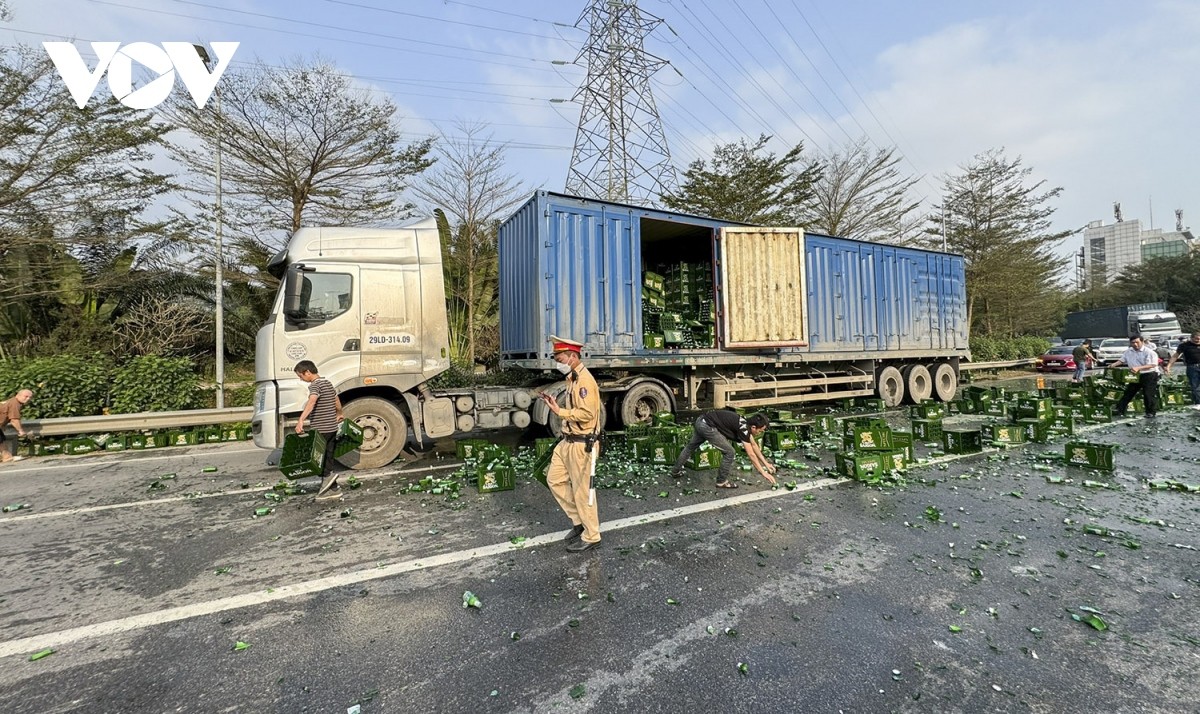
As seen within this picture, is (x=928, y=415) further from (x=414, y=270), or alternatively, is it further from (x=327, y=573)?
(x=327, y=573)

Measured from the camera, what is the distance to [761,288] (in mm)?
9758

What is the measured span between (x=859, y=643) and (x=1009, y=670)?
2.08 feet

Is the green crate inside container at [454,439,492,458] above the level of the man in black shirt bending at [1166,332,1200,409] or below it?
below

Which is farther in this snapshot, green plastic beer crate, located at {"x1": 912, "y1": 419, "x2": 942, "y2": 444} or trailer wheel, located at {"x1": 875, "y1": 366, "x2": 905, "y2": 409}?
trailer wheel, located at {"x1": 875, "y1": 366, "x2": 905, "y2": 409}

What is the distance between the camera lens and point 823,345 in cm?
1095

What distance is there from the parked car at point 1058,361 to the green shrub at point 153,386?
29.0 metres

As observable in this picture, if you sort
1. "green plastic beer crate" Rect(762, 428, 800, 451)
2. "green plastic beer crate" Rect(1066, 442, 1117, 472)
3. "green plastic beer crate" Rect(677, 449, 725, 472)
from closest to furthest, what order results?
"green plastic beer crate" Rect(1066, 442, 1117, 472) < "green plastic beer crate" Rect(677, 449, 725, 472) < "green plastic beer crate" Rect(762, 428, 800, 451)

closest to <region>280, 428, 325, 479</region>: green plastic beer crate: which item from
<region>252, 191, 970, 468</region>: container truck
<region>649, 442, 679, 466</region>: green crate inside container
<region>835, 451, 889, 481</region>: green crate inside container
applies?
<region>252, 191, 970, 468</region>: container truck

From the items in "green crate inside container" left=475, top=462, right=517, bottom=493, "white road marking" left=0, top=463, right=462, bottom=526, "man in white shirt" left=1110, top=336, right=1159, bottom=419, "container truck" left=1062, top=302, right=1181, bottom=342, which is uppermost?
"container truck" left=1062, top=302, right=1181, bottom=342

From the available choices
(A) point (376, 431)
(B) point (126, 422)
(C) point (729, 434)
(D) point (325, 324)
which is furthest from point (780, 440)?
(B) point (126, 422)

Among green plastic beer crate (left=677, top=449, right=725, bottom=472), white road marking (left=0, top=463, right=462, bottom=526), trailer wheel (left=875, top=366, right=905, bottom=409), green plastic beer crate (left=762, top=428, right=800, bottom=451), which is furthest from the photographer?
trailer wheel (left=875, top=366, right=905, bottom=409)

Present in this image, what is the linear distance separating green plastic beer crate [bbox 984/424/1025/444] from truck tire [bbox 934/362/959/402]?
21.1 ft

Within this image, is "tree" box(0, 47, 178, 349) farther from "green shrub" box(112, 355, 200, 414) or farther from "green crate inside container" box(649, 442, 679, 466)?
"green crate inside container" box(649, 442, 679, 466)

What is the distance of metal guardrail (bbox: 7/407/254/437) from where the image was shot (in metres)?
9.05
